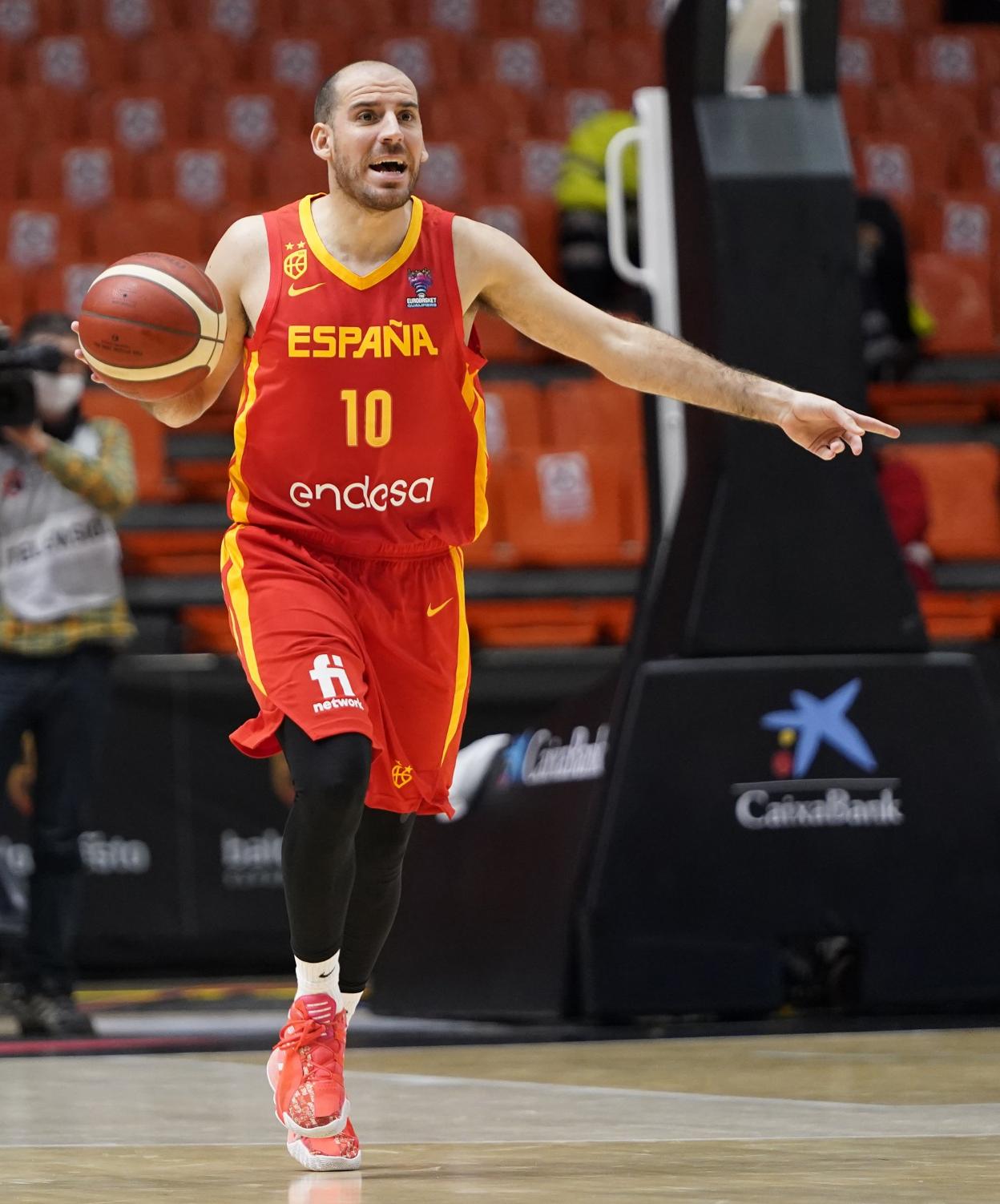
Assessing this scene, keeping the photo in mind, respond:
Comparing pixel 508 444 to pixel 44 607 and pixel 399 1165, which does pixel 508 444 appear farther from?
pixel 399 1165

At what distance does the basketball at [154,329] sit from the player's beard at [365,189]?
1.01ft

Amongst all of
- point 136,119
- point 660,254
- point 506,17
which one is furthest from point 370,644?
point 506,17

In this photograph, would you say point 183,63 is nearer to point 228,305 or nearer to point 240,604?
point 228,305

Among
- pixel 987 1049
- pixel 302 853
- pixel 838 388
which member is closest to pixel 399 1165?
pixel 302 853

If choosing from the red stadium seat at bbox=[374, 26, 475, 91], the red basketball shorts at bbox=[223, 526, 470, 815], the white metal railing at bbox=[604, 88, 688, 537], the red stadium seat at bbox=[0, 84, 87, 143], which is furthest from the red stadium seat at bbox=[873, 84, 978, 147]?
the red basketball shorts at bbox=[223, 526, 470, 815]

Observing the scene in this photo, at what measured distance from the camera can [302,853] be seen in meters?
3.70

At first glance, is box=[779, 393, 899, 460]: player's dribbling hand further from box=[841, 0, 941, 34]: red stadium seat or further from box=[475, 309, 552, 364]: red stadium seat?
box=[841, 0, 941, 34]: red stadium seat

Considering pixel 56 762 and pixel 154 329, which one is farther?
pixel 56 762

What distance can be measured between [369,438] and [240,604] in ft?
1.24

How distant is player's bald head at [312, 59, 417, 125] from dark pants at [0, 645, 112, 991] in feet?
9.54

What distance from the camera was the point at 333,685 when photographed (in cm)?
368

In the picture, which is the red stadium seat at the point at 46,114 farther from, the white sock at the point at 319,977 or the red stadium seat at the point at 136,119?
the white sock at the point at 319,977

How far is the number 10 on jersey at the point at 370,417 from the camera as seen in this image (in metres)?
3.91

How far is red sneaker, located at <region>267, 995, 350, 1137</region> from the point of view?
3.55 m
